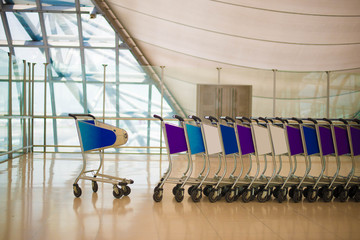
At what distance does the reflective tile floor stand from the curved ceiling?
12.5 ft

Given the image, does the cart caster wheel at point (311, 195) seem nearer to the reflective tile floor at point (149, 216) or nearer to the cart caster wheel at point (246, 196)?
the reflective tile floor at point (149, 216)

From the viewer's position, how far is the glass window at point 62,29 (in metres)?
13.7

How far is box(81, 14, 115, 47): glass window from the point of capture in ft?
44.7

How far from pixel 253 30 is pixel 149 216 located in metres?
5.65

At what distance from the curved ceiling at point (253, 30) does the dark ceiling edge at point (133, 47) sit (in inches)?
10.2

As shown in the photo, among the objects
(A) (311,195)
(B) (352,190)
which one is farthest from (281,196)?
(B) (352,190)

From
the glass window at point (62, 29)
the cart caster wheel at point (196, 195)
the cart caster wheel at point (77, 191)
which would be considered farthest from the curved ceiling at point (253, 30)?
the cart caster wheel at point (77, 191)

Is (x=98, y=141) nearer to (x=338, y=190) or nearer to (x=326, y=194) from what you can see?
(x=326, y=194)

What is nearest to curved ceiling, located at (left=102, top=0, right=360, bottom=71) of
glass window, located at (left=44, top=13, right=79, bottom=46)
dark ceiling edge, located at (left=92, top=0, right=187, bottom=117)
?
dark ceiling edge, located at (left=92, top=0, right=187, bottom=117)

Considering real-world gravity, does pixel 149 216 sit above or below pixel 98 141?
below

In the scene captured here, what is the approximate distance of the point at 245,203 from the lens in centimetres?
453

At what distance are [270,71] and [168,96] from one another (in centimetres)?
241

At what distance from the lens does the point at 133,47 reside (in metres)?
13.5

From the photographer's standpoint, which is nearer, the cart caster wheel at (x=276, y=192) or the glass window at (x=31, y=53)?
the cart caster wheel at (x=276, y=192)
